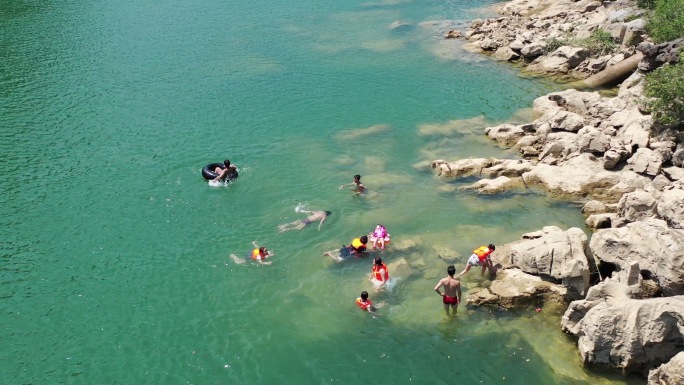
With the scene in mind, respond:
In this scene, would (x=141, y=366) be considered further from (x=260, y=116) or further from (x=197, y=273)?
(x=260, y=116)

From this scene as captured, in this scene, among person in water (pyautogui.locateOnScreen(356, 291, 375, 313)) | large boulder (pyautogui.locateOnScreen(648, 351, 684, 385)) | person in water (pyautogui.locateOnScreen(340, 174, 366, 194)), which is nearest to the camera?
large boulder (pyautogui.locateOnScreen(648, 351, 684, 385))

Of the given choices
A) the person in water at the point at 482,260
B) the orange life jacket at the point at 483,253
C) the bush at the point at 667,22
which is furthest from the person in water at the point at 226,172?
the bush at the point at 667,22

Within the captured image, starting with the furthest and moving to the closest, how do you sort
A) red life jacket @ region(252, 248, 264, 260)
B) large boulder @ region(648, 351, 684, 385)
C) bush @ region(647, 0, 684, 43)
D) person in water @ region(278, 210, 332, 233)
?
bush @ region(647, 0, 684, 43), person in water @ region(278, 210, 332, 233), red life jacket @ region(252, 248, 264, 260), large boulder @ region(648, 351, 684, 385)

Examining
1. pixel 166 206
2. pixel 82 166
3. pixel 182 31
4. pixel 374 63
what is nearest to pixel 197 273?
pixel 166 206

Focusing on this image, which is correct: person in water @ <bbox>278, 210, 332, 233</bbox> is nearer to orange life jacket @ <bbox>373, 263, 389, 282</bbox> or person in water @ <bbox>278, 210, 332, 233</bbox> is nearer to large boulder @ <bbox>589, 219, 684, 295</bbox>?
orange life jacket @ <bbox>373, 263, 389, 282</bbox>

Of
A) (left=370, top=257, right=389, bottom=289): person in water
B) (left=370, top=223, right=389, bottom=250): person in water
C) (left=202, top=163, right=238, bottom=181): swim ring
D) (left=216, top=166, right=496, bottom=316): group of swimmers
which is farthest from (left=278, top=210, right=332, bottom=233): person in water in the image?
(left=202, top=163, right=238, bottom=181): swim ring

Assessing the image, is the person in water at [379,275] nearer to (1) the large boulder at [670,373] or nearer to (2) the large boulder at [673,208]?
(1) the large boulder at [670,373]
